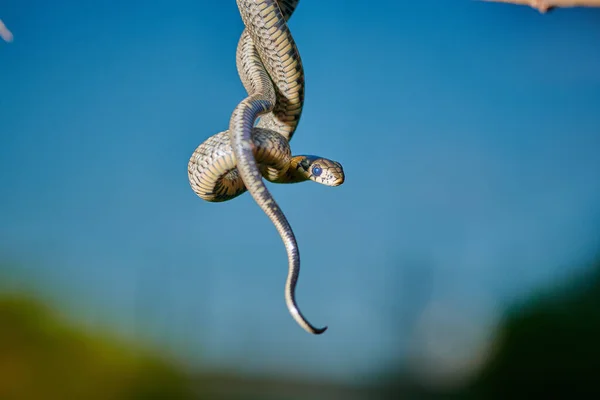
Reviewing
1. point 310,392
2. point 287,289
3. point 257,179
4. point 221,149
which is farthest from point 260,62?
point 310,392

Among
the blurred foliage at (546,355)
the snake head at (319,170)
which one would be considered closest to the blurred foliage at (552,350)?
the blurred foliage at (546,355)

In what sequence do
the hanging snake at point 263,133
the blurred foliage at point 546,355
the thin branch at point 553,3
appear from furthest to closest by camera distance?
the blurred foliage at point 546,355 → the thin branch at point 553,3 → the hanging snake at point 263,133

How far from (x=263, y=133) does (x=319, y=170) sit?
43 centimetres

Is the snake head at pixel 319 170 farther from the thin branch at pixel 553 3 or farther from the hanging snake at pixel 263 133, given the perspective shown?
the thin branch at pixel 553 3

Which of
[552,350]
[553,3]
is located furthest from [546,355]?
[553,3]

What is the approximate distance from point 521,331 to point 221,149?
5.15 meters

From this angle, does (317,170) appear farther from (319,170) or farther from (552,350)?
(552,350)

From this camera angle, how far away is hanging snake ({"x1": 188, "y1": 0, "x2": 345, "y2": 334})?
3.74 ft

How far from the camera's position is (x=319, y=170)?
1762 millimetres

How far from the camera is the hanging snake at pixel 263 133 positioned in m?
1.14

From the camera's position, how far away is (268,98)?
147cm

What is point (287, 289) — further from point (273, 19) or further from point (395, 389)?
point (395, 389)

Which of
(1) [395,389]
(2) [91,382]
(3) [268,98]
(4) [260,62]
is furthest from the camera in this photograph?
(1) [395,389]

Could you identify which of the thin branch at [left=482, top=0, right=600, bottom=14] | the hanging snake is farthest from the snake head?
the thin branch at [left=482, top=0, right=600, bottom=14]
